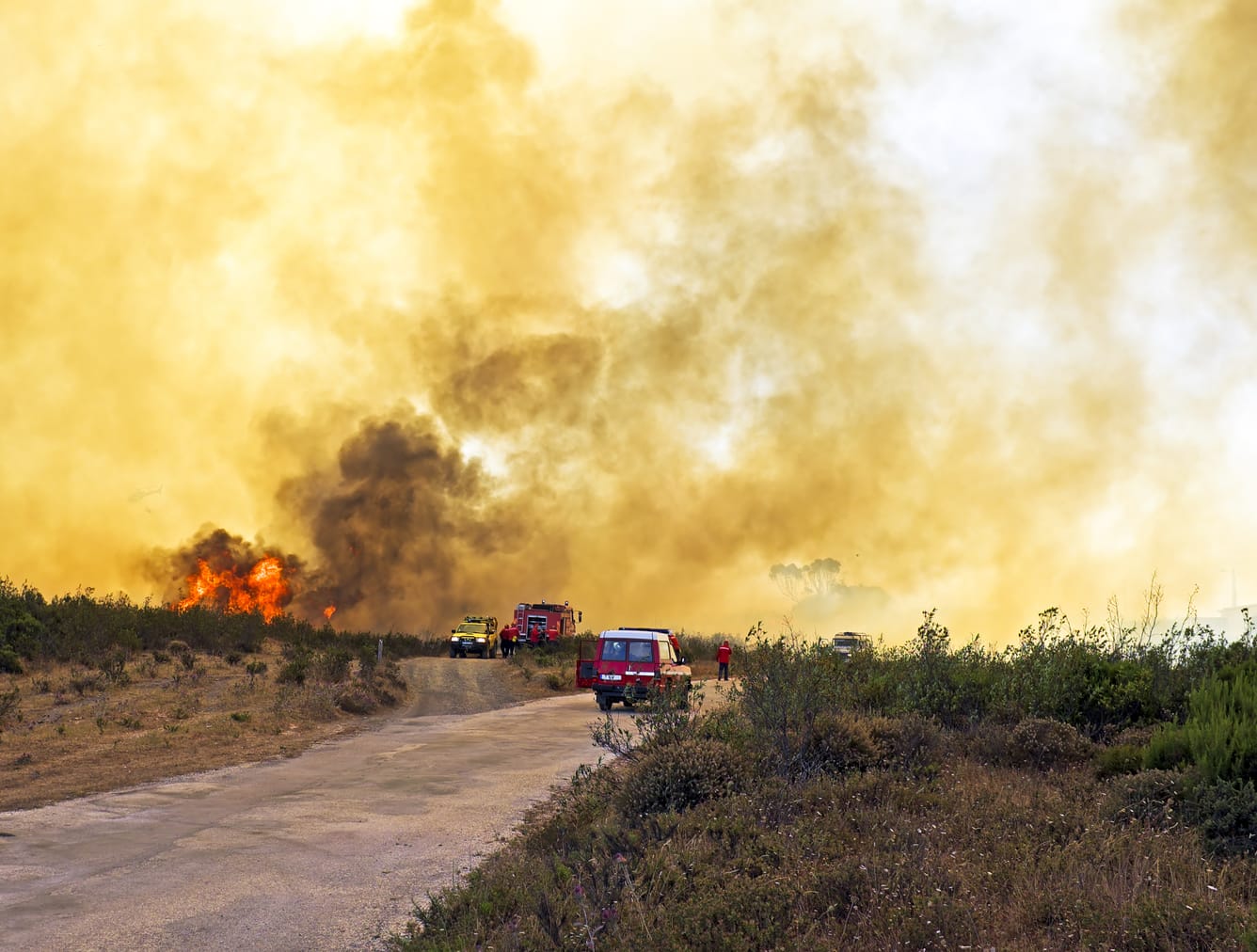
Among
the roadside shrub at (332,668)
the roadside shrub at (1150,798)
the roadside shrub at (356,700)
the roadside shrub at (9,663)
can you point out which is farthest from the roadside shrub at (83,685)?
the roadside shrub at (1150,798)

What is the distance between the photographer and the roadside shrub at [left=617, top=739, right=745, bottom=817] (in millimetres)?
11391

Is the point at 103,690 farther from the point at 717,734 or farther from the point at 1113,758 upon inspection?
the point at 1113,758

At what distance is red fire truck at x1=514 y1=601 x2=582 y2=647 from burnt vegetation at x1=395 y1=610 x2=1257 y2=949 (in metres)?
43.1

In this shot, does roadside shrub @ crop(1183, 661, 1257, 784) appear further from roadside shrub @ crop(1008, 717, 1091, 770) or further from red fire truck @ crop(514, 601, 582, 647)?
red fire truck @ crop(514, 601, 582, 647)

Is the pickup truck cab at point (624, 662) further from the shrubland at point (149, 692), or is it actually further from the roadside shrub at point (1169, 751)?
the roadside shrub at point (1169, 751)

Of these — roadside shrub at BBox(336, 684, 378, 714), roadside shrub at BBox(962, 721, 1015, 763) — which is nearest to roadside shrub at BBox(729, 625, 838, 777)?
roadside shrub at BBox(962, 721, 1015, 763)

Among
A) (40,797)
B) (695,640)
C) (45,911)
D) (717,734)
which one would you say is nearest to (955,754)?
(717,734)

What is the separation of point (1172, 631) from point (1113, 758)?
21.1 feet

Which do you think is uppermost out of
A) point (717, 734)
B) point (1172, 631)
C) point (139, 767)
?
point (1172, 631)

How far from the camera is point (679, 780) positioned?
11508mm

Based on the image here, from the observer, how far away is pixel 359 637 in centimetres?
5647

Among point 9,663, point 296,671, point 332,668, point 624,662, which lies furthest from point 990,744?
point 9,663

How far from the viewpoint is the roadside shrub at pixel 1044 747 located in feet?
45.4

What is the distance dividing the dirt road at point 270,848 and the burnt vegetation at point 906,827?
3.32 ft
